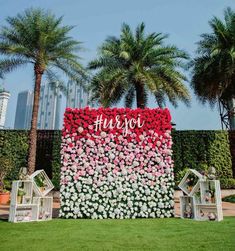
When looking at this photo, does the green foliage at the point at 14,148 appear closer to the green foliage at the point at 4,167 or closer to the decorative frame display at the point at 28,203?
the green foliage at the point at 4,167

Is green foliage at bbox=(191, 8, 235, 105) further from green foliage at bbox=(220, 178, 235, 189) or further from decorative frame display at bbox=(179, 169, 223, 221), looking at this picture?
decorative frame display at bbox=(179, 169, 223, 221)

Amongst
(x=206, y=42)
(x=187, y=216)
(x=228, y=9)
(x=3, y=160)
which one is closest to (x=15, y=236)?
(x=187, y=216)

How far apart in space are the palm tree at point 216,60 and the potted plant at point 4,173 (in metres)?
12.7

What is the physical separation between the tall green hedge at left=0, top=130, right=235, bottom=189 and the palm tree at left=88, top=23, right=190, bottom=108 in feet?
9.39

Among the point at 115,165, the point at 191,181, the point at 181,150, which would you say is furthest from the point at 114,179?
the point at 181,150

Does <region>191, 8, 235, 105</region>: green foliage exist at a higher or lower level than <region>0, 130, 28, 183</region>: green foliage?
higher

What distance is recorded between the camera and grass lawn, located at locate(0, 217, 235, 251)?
14.4 feet

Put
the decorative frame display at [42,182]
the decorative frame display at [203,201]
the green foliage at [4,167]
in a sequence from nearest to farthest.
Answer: the decorative frame display at [203,201] → the decorative frame display at [42,182] → the green foliage at [4,167]

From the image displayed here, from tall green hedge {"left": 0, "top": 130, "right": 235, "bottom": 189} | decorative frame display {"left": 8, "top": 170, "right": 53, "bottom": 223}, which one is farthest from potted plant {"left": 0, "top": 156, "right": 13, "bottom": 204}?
decorative frame display {"left": 8, "top": 170, "right": 53, "bottom": 223}

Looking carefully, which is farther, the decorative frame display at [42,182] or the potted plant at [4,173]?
the potted plant at [4,173]

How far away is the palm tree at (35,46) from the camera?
535 inches

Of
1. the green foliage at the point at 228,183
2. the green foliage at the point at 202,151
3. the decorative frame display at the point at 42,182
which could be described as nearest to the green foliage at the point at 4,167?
the decorative frame display at the point at 42,182

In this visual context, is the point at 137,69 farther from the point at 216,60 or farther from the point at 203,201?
the point at 203,201

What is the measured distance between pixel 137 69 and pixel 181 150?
6.16 metres
